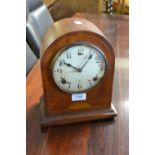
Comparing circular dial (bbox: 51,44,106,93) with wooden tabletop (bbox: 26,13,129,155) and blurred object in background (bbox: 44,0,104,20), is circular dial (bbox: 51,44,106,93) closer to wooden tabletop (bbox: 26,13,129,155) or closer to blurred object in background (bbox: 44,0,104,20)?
wooden tabletop (bbox: 26,13,129,155)

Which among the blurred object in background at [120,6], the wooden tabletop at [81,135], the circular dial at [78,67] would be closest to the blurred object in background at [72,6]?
the blurred object in background at [120,6]

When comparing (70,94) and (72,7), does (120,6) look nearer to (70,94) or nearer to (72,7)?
(72,7)

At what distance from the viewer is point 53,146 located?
69 centimetres

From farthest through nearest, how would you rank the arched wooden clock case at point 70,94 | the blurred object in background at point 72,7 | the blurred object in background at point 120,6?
the blurred object in background at point 72,7 → the blurred object in background at point 120,6 → the arched wooden clock case at point 70,94

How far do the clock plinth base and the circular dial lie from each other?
0.24 ft

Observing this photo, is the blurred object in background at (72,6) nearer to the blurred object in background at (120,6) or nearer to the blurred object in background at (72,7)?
the blurred object in background at (72,7)

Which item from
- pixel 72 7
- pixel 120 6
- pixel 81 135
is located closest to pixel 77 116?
pixel 81 135

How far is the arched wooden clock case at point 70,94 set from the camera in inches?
26.8

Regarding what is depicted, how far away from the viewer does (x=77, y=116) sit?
0.74 m

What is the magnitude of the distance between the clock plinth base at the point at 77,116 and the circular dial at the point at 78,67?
72mm

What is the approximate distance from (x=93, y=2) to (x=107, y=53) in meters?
2.13

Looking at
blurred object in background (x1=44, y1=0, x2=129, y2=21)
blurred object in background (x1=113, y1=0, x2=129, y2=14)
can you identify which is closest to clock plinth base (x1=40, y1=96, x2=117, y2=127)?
blurred object in background (x1=113, y1=0, x2=129, y2=14)
